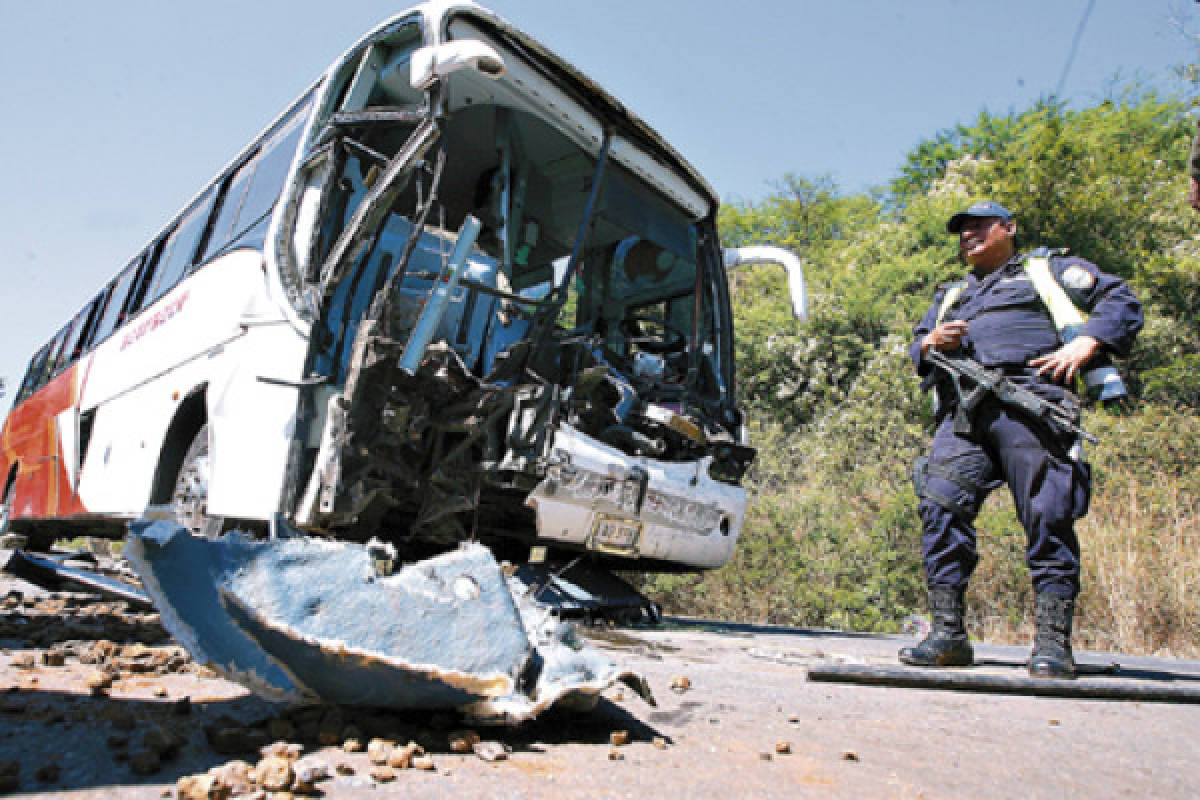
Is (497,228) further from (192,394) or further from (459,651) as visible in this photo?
(459,651)

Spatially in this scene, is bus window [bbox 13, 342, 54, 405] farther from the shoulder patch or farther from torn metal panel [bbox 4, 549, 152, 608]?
the shoulder patch

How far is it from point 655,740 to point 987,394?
220 centimetres

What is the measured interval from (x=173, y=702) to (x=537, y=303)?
2.51 meters

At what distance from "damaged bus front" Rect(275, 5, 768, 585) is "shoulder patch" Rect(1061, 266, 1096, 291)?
2.15 meters

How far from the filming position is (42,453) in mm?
7852

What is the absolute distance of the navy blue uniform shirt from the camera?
3.01 m

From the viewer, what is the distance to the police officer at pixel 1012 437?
9.67 feet

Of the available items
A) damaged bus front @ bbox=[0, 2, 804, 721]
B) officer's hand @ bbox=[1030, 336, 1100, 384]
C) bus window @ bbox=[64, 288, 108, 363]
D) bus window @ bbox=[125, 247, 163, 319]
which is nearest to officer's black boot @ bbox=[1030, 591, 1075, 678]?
officer's hand @ bbox=[1030, 336, 1100, 384]

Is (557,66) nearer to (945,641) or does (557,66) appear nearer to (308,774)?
(945,641)

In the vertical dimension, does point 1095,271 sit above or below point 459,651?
above

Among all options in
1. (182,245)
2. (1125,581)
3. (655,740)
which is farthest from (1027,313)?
(182,245)

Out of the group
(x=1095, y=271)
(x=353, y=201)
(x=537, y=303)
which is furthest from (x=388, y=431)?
(x=1095, y=271)

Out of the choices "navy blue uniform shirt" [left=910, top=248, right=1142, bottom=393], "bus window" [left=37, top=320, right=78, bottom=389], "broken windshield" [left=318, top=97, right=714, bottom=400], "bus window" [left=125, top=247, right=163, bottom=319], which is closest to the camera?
"navy blue uniform shirt" [left=910, top=248, right=1142, bottom=393]

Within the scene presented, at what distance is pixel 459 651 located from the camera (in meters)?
1.67
